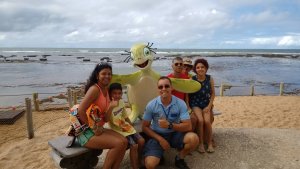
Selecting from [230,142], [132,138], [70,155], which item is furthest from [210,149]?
[70,155]

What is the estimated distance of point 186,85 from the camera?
4297 mm

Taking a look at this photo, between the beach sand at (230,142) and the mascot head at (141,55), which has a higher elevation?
the mascot head at (141,55)

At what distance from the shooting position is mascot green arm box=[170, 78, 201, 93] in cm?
428

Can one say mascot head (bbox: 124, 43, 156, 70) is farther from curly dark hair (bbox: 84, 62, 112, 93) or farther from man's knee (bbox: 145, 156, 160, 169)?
man's knee (bbox: 145, 156, 160, 169)

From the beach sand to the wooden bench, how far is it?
0.91ft

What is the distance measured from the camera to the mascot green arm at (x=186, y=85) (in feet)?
14.0

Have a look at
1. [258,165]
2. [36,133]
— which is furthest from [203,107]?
[36,133]

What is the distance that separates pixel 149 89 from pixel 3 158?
3.22 meters

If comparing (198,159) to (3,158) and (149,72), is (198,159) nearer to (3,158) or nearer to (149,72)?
(149,72)

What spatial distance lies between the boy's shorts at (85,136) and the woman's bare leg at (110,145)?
1.6 inches

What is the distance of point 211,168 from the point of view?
13.0ft

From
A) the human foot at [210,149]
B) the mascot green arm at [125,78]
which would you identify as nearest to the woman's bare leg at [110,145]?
the mascot green arm at [125,78]

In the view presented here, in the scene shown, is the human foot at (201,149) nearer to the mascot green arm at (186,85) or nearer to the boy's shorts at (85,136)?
the mascot green arm at (186,85)

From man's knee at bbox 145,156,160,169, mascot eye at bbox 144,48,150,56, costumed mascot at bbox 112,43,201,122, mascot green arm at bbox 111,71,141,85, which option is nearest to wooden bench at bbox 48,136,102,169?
man's knee at bbox 145,156,160,169
